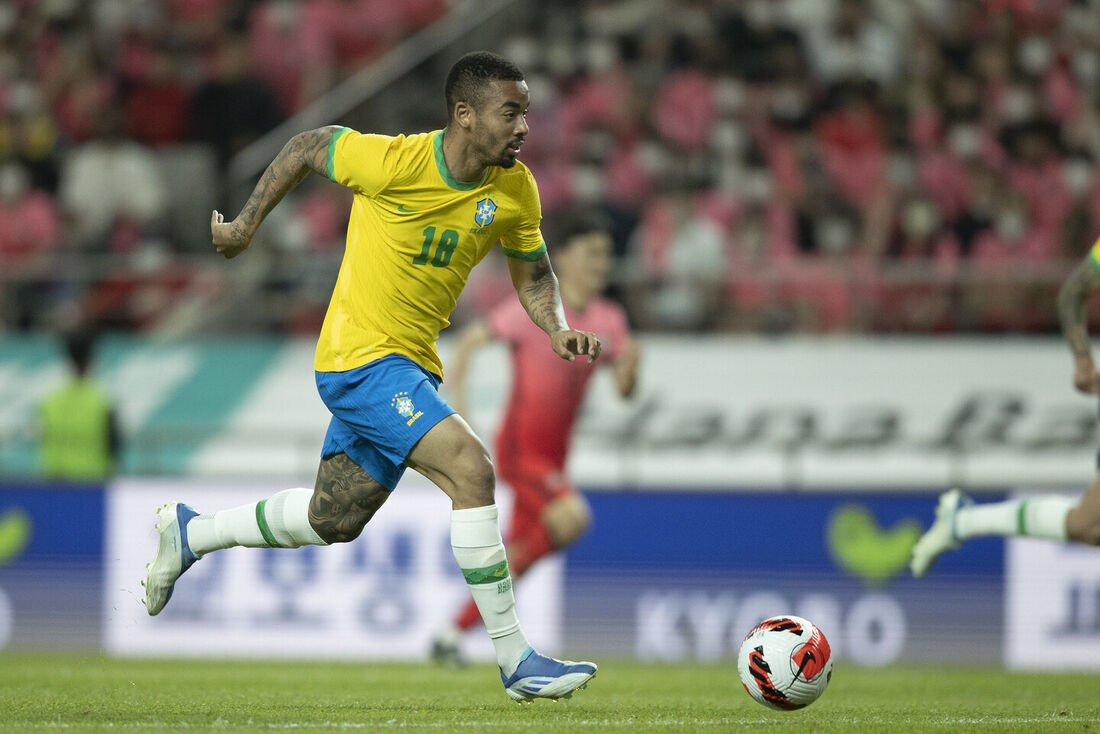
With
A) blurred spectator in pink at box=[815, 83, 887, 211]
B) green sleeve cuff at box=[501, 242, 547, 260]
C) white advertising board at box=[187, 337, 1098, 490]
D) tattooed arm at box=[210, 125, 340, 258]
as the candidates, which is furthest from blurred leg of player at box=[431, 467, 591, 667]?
blurred spectator in pink at box=[815, 83, 887, 211]

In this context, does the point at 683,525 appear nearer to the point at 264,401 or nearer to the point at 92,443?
the point at 264,401

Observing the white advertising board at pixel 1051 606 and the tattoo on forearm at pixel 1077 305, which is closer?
the tattoo on forearm at pixel 1077 305

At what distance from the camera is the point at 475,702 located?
655 centimetres

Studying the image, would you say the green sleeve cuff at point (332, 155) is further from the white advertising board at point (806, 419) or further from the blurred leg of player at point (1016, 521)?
the white advertising board at point (806, 419)

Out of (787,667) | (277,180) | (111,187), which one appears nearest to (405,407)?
(277,180)

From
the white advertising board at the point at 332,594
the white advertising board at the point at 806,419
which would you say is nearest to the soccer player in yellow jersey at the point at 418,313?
the white advertising board at the point at 332,594

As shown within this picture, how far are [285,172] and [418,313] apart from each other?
0.75m

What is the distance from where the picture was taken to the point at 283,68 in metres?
15.4

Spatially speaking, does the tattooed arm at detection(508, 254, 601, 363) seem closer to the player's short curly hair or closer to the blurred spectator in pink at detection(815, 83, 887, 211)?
the player's short curly hair

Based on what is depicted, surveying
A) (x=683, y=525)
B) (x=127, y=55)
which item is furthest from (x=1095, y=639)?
(x=127, y=55)

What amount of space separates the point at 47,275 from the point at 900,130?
301 inches

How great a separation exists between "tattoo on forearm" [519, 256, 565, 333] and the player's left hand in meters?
0.38

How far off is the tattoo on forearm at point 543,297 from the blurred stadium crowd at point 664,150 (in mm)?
5594

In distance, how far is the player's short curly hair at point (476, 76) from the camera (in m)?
5.83
